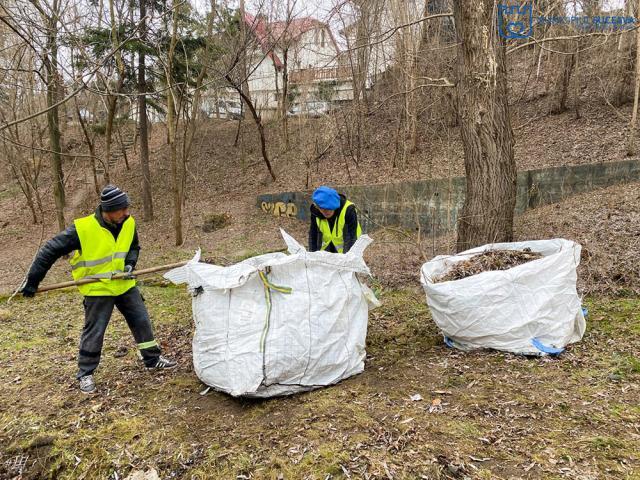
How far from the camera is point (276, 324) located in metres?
2.67

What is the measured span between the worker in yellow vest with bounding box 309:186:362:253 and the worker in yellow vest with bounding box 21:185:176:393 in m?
1.53

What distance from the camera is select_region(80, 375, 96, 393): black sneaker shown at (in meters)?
3.08

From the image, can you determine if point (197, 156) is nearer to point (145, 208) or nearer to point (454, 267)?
point (145, 208)

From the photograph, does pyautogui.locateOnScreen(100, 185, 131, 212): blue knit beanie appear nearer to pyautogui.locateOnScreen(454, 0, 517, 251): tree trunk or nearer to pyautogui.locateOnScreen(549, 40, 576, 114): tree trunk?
pyautogui.locateOnScreen(454, 0, 517, 251): tree trunk

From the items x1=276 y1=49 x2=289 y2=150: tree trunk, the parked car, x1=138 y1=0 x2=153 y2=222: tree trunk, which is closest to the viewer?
x1=138 y1=0 x2=153 y2=222: tree trunk

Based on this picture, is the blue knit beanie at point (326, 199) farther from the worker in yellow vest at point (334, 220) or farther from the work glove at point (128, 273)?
the work glove at point (128, 273)

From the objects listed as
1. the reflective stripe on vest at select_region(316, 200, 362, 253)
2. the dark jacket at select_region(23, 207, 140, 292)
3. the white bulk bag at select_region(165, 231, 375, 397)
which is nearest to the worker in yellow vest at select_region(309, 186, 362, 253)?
the reflective stripe on vest at select_region(316, 200, 362, 253)

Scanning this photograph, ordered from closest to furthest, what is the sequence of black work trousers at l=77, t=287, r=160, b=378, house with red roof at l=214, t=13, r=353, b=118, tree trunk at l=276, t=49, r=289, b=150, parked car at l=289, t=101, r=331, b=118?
black work trousers at l=77, t=287, r=160, b=378, house with red roof at l=214, t=13, r=353, b=118, tree trunk at l=276, t=49, r=289, b=150, parked car at l=289, t=101, r=331, b=118

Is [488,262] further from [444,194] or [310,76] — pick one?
[310,76]

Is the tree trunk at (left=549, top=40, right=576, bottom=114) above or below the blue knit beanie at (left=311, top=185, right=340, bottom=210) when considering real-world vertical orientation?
above

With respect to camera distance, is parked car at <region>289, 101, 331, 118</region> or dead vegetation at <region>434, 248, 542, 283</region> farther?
parked car at <region>289, 101, 331, 118</region>

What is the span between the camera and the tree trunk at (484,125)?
405 cm

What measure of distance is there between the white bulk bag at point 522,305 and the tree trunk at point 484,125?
4.34 ft

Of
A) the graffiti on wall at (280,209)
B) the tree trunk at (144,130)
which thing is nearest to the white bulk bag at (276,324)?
the graffiti on wall at (280,209)
